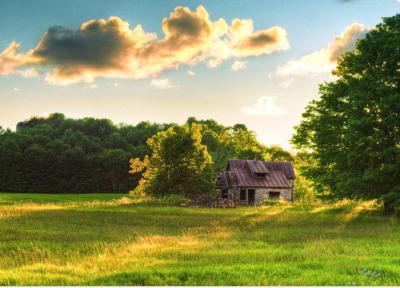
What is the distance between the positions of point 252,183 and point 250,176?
1.60 m

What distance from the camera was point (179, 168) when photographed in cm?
5466

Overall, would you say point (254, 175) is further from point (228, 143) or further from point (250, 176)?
point (228, 143)

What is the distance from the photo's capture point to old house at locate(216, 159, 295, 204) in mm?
67938

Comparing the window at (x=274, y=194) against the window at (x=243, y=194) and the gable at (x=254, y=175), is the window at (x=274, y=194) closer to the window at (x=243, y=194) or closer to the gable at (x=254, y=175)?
the gable at (x=254, y=175)

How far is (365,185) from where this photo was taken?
100 ft

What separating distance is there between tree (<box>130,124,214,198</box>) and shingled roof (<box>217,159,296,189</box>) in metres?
12.7

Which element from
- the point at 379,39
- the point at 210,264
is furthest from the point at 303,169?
the point at 210,264

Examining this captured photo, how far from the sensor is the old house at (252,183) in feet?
223

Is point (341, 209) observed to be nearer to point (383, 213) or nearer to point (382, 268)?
point (383, 213)

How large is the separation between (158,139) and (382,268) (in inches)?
1811

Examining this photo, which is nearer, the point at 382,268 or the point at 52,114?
the point at 382,268

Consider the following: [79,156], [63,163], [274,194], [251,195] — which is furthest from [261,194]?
[63,163]

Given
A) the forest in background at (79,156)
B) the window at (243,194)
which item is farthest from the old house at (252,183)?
the forest in background at (79,156)

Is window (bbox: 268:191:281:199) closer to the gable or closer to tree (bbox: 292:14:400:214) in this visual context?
the gable
